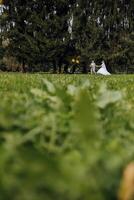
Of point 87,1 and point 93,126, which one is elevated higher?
point 87,1

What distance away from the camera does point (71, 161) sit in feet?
2.71

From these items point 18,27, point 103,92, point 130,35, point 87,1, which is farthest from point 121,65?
point 103,92

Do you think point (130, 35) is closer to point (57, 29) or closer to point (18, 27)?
point (57, 29)

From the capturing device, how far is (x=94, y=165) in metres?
0.78

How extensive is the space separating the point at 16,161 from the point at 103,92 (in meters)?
0.96

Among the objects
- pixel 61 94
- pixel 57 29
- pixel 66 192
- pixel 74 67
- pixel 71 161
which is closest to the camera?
pixel 66 192

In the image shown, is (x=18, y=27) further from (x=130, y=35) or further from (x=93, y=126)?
(x=93, y=126)

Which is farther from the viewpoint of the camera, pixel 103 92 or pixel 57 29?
pixel 57 29

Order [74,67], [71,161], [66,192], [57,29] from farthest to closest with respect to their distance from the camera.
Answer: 1. [74,67]
2. [57,29]
3. [71,161]
4. [66,192]

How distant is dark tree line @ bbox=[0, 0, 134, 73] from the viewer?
4850 cm

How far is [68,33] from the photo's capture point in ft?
162

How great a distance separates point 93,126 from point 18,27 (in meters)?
49.4

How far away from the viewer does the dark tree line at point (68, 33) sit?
48500 mm

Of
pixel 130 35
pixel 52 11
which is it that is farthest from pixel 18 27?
pixel 130 35
